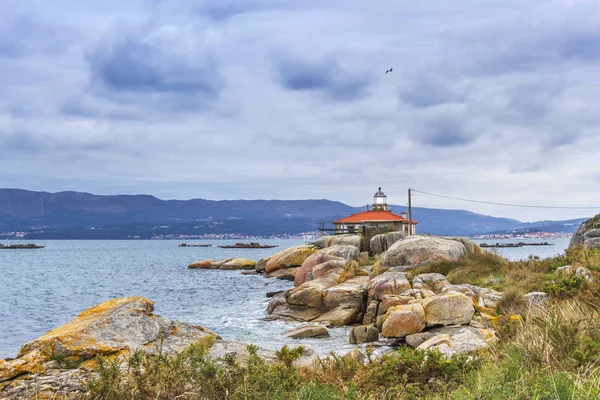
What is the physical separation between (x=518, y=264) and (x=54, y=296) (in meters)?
32.2

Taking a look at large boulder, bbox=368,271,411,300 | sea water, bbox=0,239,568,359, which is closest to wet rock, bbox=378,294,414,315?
large boulder, bbox=368,271,411,300

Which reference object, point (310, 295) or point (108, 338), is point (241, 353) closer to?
point (108, 338)

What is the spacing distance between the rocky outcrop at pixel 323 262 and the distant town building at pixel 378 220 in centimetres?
1430

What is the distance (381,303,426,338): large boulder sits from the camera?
15.3 meters

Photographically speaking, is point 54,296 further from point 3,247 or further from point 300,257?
point 3,247

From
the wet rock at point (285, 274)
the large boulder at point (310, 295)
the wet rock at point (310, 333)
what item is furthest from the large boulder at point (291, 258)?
the wet rock at point (310, 333)

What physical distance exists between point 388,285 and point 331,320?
276 cm

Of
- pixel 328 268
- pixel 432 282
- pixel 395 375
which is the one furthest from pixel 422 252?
pixel 395 375

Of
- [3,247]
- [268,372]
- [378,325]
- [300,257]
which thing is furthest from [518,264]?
[3,247]

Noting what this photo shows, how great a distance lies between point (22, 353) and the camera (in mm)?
7844

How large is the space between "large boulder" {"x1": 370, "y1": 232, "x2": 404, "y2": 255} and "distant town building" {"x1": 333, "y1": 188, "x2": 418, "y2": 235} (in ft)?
29.1

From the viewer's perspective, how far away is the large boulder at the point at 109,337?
7.38 meters

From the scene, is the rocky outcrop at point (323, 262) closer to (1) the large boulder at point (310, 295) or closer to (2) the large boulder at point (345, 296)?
Result: (1) the large boulder at point (310, 295)

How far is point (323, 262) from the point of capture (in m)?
31.6
